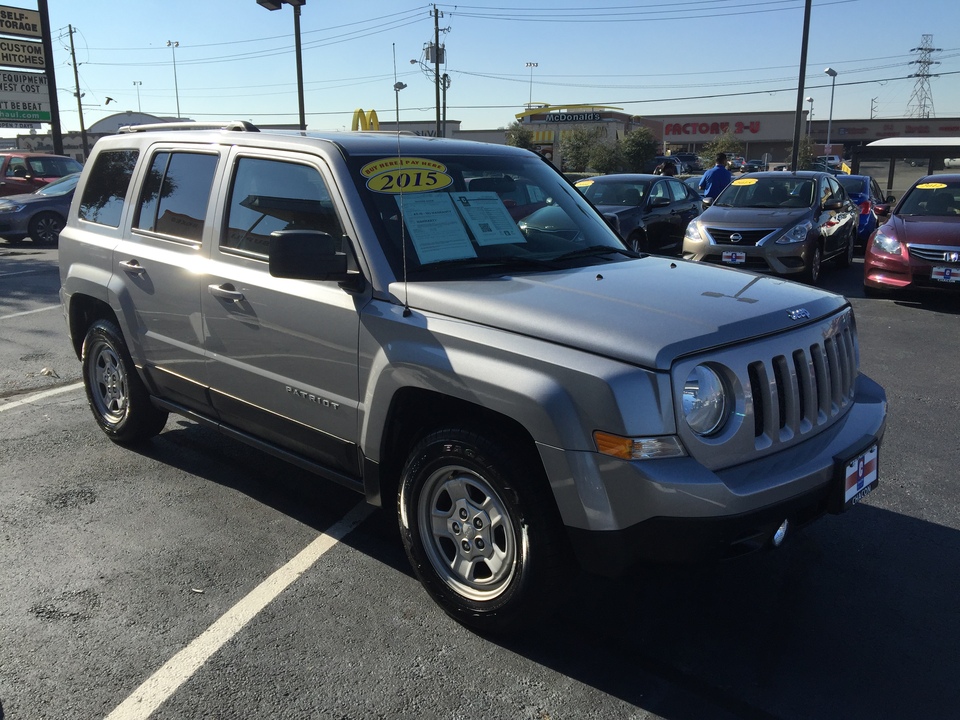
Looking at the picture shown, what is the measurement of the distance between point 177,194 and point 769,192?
10.0 m

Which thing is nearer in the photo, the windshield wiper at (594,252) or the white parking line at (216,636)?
the white parking line at (216,636)

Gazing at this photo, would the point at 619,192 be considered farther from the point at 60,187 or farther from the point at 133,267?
the point at 60,187

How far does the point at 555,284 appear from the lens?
3.40m

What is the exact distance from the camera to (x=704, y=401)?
283 centimetres

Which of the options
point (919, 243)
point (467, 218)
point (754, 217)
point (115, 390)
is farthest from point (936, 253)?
point (115, 390)

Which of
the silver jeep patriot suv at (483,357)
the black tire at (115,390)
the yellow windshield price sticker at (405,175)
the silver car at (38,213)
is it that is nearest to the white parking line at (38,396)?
the black tire at (115,390)

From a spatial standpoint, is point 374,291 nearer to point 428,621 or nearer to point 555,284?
point 555,284

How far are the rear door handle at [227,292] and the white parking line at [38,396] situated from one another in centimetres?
304

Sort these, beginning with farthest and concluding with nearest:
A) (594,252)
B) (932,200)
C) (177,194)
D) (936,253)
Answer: (932,200), (936,253), (177,194), (594,252)

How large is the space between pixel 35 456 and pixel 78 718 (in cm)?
289

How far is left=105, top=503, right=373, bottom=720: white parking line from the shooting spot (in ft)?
9.27

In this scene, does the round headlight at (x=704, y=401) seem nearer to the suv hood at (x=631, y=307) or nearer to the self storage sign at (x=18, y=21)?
the suv hood at (x=631, y=307)

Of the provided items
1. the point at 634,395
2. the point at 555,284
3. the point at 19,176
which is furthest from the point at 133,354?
the point at 19,176

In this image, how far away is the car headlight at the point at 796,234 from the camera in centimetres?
1110
